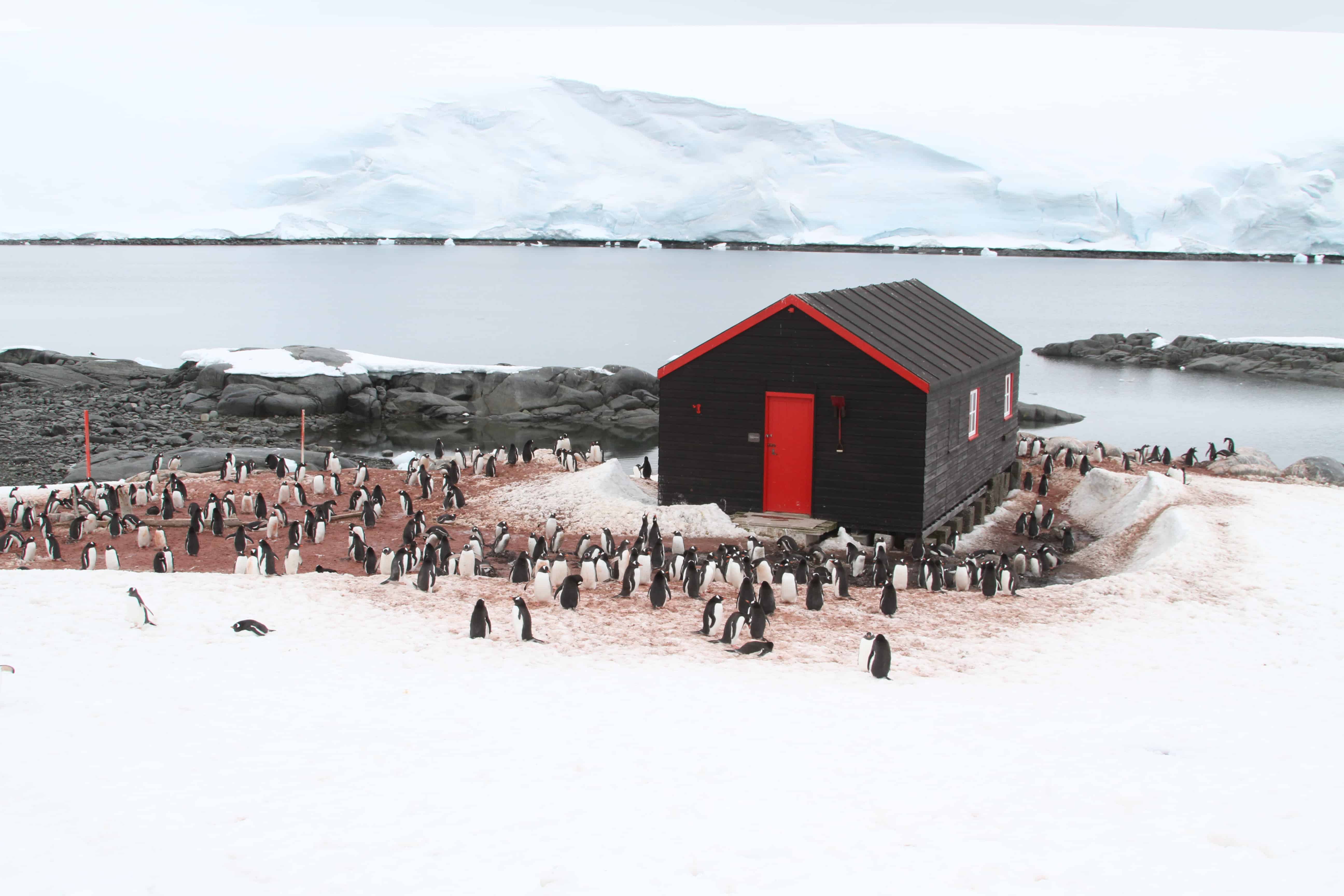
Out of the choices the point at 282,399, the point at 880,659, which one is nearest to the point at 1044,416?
the point at 282,399

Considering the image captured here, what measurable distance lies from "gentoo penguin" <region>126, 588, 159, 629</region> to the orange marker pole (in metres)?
8.94

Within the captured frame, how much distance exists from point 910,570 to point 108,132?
106464mm

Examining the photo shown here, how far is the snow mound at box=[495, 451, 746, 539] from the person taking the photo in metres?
15.6

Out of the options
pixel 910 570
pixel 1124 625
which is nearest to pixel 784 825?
pixel 1124 625

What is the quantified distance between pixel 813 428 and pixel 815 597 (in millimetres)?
4030

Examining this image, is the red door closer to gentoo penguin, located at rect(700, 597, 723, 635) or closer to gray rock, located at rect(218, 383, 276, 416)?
gentoo penguin, located at rect(700, 597, 723, 635)

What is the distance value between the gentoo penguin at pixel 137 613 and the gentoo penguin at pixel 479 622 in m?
2.93

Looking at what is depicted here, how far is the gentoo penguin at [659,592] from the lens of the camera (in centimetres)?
1205

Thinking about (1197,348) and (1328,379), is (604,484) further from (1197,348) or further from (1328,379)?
(1197,348)

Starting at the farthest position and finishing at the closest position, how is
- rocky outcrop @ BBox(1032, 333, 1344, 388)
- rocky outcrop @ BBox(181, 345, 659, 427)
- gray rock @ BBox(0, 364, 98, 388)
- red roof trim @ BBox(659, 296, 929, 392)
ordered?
rocky outcrop @ BBox(1032, 333, 1344, 388), gray rock @ BBox(0, 364, 98, 388), rocky outcrop @ BBox(181, 345, 659, 427), red roof trim @ BBox(659, 296, 929, 392)

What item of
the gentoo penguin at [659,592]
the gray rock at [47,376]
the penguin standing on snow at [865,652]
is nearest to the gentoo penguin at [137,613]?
the gentoo penguin at [659,592]

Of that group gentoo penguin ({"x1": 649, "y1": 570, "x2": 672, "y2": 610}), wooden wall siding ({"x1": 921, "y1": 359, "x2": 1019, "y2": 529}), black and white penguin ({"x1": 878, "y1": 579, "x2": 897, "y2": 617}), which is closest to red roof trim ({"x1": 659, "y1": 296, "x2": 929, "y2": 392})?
wooden wall siding ({"x1": 921, "y1": 359, "x2": 1019, "y2": 529})

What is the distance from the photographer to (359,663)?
32.9 ft

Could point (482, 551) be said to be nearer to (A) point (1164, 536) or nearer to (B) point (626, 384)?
(A) point (1164, 536)
